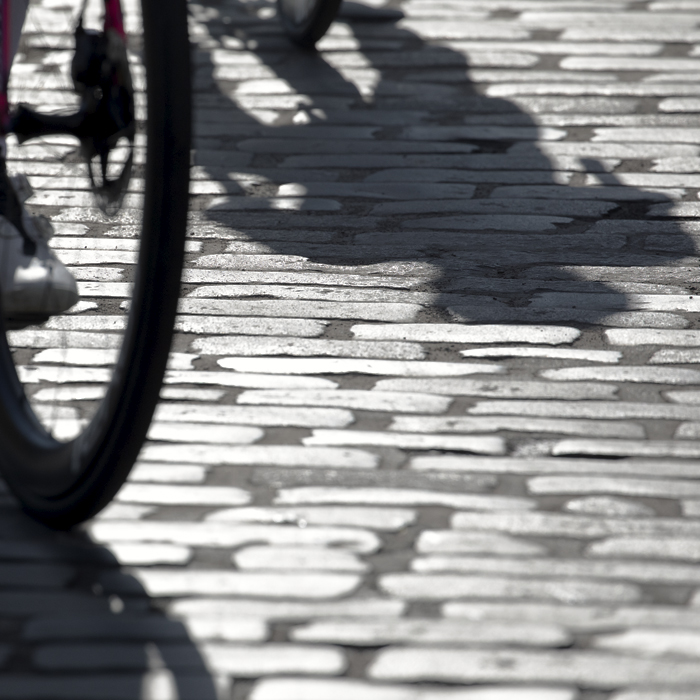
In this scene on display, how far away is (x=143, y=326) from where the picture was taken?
1880mm

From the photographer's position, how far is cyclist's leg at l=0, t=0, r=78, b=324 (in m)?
2.30

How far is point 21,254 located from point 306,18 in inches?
129

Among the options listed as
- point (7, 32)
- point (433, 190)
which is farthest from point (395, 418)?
point (433, 190)

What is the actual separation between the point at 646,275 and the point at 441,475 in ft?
4.03

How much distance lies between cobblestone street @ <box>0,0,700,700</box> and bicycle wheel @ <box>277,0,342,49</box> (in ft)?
2.17

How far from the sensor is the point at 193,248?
3551 mm

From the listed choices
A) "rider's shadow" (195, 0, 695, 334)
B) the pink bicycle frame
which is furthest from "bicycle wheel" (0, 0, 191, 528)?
"rider's shadow" (195, 0, 695, 334)

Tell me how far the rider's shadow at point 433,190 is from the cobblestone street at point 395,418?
0.01 m

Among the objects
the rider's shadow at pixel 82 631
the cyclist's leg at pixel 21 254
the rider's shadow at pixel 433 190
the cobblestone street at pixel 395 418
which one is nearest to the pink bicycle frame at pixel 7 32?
the cyclist's leg at pixel 21 254

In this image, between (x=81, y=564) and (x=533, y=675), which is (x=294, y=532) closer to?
(x=81, y=564)

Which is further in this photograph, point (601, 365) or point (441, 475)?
point (601, 365)

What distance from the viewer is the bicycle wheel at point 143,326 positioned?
1.79m

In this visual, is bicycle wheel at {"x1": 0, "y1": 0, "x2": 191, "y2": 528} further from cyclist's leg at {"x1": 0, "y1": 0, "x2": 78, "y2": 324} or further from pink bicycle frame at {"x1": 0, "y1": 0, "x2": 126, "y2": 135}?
cyclist's leg at {"x1": 0, "y1": 0, "x2": 78, "y2": 324}

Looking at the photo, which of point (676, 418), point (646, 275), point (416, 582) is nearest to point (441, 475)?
point (416, 582)
